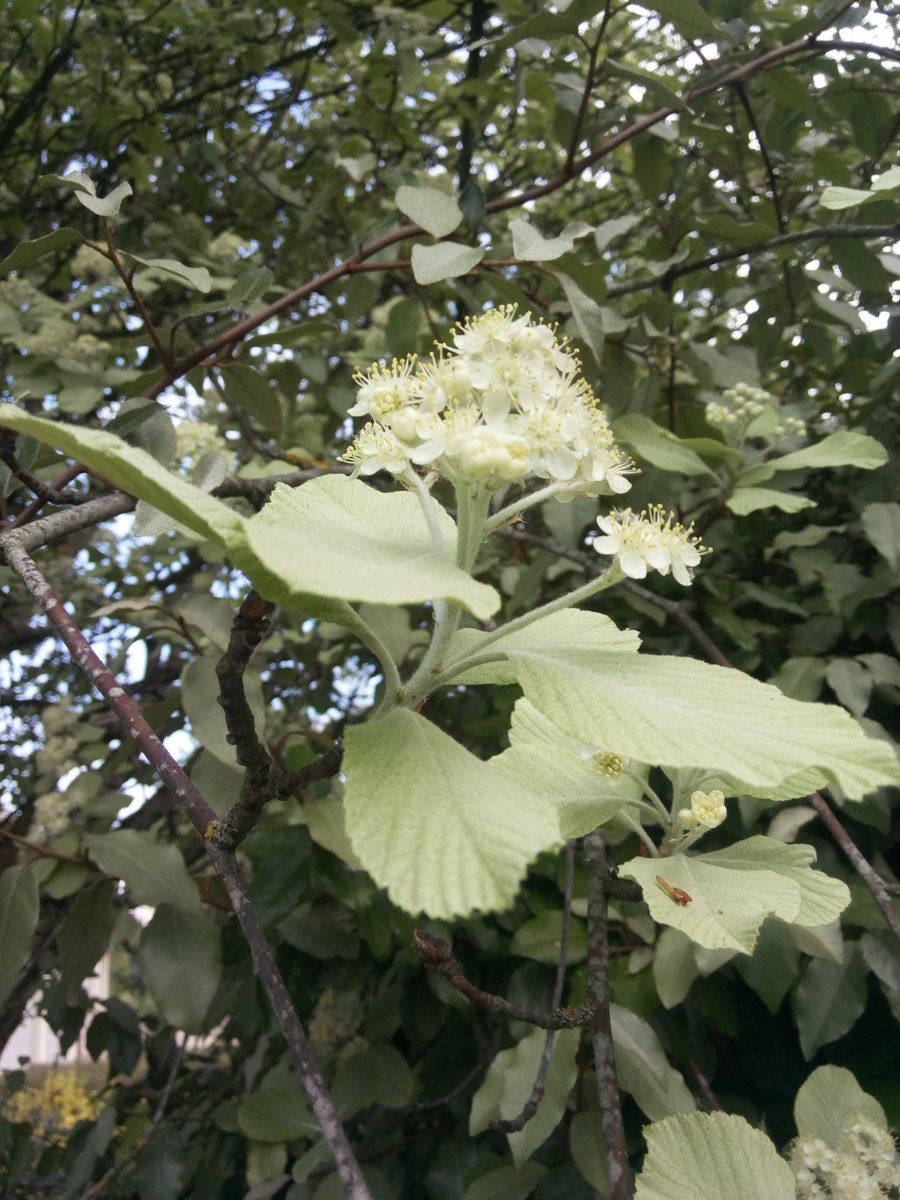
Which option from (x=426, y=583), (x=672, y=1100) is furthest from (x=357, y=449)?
(x=672, y=1100)

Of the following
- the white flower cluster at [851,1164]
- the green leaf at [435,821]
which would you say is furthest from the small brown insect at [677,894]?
the white flower cluster at [851,1164]

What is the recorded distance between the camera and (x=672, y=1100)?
1026 millimetres

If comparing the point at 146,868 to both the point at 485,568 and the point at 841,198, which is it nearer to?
the point at 485,568

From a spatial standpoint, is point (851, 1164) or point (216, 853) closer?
point (216, 853)

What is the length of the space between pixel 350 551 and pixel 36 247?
0.86 m

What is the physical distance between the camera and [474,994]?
0.70 m

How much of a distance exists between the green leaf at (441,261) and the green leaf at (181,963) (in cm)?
98

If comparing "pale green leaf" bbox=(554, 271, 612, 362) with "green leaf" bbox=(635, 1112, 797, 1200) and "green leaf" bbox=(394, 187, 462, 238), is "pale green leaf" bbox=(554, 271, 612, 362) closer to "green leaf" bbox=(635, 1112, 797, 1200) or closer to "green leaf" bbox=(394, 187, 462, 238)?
"green leaf" bbox=(394, 187, 462, 238)

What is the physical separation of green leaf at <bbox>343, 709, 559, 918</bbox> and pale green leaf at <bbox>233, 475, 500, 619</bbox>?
0.11 metres

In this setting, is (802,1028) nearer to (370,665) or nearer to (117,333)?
(370,665)

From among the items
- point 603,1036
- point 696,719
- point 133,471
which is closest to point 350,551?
point 133,471

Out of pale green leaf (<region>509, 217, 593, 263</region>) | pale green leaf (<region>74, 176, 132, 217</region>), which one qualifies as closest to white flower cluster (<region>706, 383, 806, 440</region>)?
pale green leaf (<region>509, 217, 593, 263</region>)

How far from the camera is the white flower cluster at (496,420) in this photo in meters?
0.59

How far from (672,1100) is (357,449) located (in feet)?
2.66
